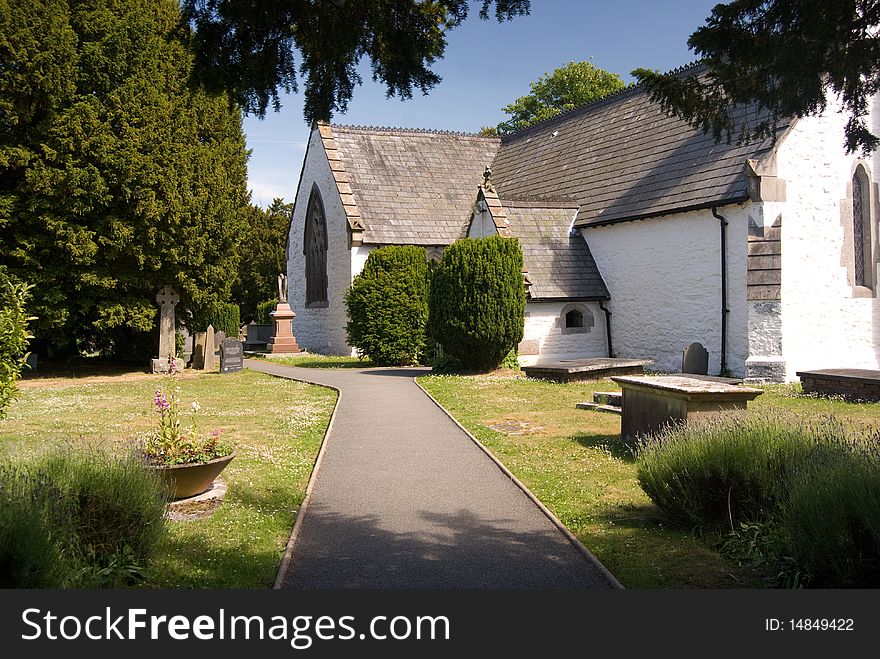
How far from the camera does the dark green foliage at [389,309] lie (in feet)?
85.1

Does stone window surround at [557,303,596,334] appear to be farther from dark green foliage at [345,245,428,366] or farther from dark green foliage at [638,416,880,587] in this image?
dark green foliage at [638,416,880,587]

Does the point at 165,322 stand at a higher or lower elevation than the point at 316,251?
lower

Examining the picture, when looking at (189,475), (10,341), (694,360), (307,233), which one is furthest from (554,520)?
(307,233)

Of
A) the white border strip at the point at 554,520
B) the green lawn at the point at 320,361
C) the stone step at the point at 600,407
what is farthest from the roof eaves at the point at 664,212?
the white border strip at the point at 554,520

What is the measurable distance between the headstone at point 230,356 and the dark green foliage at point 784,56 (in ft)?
65.1

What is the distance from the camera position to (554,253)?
81.5 feet

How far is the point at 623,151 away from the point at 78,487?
23.3m

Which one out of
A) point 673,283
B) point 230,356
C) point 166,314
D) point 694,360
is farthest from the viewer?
point 230,356

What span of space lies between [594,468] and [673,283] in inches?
537

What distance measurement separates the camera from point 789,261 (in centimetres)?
1889

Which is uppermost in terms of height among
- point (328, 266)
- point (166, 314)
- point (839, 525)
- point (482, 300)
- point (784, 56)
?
point (328, 266)

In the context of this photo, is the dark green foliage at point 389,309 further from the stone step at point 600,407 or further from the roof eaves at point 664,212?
the stone step at point 600,407

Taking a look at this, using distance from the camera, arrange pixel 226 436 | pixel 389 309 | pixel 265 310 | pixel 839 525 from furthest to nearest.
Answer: pixel 265 310 → pixel 389 309 → pixel 226 436 → pixel 839 525

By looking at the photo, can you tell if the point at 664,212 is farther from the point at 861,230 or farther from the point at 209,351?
the point at 209,351
